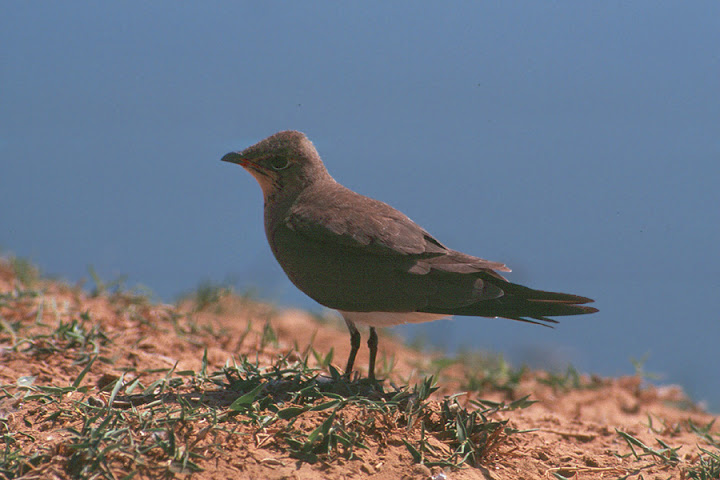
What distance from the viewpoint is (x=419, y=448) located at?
3076 millimetres

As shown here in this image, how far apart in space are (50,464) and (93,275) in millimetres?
3204

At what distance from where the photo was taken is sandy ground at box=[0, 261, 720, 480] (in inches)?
112

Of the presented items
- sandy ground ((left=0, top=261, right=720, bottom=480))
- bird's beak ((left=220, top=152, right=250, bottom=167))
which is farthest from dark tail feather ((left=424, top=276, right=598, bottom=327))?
bird's beak ((left=220, top=152, right=250, bottom=167))

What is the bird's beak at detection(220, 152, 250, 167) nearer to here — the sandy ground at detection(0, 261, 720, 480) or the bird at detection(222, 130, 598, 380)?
the bird at detection(222, 130, 598, 380)

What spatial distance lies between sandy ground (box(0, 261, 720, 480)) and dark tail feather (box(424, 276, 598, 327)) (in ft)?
1.78

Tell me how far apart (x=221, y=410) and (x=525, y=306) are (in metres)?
1.58

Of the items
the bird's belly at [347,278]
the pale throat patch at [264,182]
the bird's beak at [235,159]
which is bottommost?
the bird's belly at [347,278]

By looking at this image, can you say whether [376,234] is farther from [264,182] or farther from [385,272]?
[264,182]

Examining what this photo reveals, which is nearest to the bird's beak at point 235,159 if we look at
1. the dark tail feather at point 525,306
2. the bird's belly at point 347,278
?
the bird's belly at point 347,278

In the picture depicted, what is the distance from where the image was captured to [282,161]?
4285mm

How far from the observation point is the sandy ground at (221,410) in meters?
2.83

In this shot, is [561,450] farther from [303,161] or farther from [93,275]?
[93,275]

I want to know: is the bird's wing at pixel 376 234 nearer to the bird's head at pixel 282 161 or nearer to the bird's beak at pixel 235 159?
the bird's head at pixel 282 161

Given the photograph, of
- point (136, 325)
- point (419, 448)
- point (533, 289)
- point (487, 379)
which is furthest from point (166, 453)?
point (487, 379)
